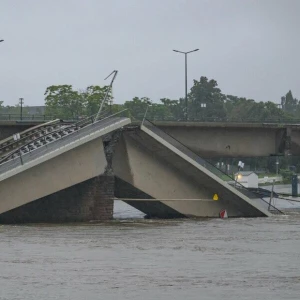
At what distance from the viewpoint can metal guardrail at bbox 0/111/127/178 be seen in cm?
5443

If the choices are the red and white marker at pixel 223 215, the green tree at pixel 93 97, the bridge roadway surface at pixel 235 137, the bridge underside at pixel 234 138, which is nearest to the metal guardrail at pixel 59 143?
the red and white marker at pixel 223 215

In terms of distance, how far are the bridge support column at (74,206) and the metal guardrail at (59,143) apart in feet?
8.42

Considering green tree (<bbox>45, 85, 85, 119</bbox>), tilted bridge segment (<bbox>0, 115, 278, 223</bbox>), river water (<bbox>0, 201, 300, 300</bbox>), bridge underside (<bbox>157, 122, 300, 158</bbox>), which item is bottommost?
river water (<bbox>0, 201, 300, 300</bbox>)

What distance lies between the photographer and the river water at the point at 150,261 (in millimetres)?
27938

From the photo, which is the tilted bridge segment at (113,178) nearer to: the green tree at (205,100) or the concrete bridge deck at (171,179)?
the concrete bridge deck at (171,179)

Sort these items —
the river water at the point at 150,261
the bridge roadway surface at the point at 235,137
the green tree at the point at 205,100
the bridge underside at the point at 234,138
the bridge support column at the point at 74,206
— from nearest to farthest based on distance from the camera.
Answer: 1. the river water at the point at 150,261
2. the bridge support column at the point at 74,206
3. the bridge roadway surface at the point at 235,137
4. the bridge underside at the point at 234,138
5. the green tree at the point at 205,100

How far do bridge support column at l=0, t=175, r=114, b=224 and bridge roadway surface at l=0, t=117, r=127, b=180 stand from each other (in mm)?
2558

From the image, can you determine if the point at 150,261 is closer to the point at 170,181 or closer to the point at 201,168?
the point at 201,168

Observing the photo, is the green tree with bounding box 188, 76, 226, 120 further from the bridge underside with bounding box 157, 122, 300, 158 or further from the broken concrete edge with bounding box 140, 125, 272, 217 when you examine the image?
the broken concrete edge with bounding box 140, 125, 272, 217

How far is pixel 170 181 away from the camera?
60.6 m

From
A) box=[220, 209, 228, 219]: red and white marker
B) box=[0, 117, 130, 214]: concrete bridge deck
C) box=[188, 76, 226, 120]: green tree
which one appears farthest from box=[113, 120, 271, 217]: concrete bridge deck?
box=[188, 76, 226, 120]: green tree

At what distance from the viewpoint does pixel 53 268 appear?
3266 centimetres

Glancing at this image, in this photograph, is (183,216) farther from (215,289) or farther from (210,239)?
(215,289)

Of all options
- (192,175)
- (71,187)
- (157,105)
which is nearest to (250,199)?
(192,175)
